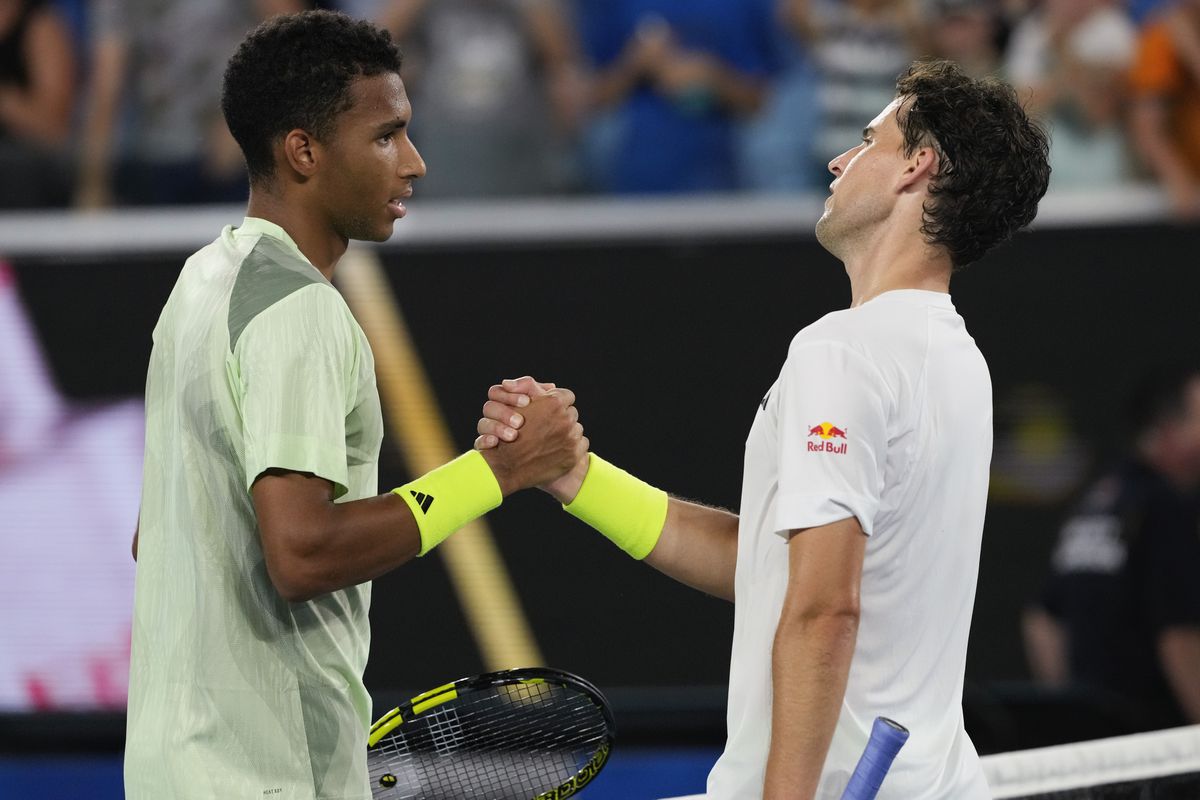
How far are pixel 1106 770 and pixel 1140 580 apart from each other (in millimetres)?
2950

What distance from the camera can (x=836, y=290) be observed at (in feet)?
21.1

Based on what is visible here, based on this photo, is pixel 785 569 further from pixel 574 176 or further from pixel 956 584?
pixel 574 176

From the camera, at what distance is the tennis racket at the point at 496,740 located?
299 centimetres

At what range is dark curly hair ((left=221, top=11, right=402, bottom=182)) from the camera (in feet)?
8.54

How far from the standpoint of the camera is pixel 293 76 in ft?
8.54

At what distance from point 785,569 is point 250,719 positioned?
0.82 metres

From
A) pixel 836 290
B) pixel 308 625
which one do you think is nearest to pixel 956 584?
pixel 308 625

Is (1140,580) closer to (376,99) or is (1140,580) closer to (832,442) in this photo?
(832,442)

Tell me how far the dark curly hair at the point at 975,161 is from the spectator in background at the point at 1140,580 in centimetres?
412

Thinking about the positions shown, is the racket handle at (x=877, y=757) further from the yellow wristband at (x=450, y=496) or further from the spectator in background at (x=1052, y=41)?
the spectator in background at (x=1052, y=41)

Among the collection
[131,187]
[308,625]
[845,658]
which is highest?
[131,187]

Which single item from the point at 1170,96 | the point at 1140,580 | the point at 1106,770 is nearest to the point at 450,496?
the point at 1106,770

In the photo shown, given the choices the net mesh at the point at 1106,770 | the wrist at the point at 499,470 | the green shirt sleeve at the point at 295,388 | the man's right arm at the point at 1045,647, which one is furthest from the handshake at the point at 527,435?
the man's right arm at the point at 1045,647

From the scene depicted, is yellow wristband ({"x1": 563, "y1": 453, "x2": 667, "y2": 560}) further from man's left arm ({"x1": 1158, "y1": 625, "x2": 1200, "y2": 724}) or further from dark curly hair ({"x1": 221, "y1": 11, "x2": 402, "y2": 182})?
man's left arm ({"x1": 1158, "y1": 625, "x2": 1200, "y2": 724})
